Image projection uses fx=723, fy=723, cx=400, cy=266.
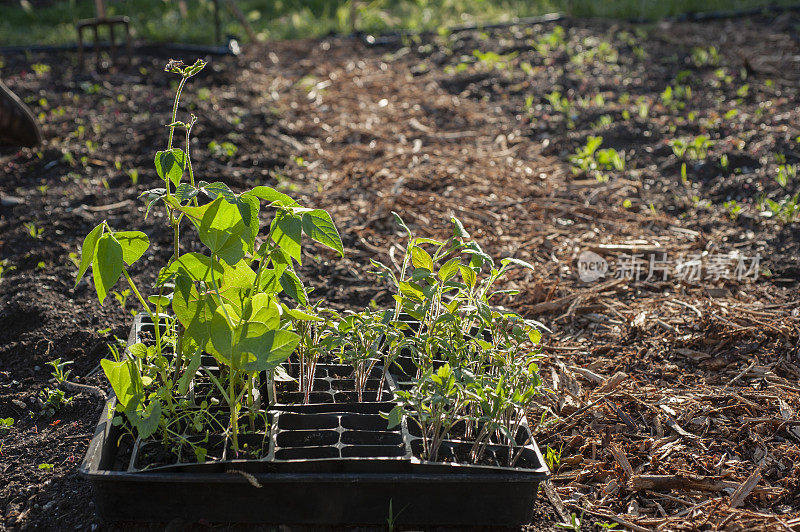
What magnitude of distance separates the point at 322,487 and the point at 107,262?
29.4 inches

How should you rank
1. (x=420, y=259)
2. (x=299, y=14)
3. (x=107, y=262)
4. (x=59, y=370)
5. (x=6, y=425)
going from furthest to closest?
(x=299, y=14) → (x=59, y=370) → (x=6, y=425) → (x=420, y=259) → (x=107, y=262)

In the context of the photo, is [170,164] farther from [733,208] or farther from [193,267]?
[733,208]

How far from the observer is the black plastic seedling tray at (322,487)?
1.76m

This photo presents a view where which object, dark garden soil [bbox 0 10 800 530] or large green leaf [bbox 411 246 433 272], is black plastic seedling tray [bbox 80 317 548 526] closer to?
dark garden soil [bbox 0 10 800 530]

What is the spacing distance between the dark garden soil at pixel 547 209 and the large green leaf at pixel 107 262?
677 mm

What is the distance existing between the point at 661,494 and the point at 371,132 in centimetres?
371

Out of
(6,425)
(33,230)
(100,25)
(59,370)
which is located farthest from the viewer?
(100,25)

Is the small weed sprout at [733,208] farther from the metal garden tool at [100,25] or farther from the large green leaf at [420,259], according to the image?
the metal garden tool at [100,25]

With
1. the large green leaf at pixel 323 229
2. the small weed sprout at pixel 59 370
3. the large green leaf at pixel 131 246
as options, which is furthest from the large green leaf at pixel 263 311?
the small weed sprout at pixel 59 370

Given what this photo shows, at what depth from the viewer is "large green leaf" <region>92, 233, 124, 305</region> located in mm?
1654

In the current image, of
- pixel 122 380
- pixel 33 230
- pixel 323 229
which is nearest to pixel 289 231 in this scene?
pixel 323 229

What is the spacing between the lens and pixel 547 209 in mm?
4000

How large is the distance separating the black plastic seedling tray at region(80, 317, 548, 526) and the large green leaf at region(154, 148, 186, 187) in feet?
2.27

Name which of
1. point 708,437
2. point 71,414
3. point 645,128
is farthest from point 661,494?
point 645,128
